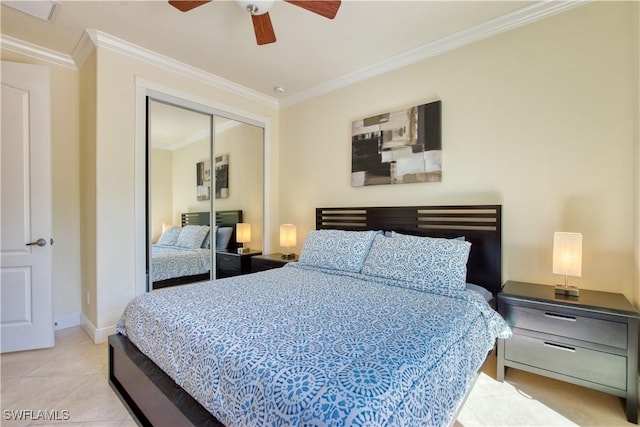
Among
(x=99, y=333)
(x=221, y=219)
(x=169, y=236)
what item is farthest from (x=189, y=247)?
(x=99, y=333)

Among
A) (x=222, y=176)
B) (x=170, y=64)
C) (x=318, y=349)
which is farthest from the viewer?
(x=222, y=176)

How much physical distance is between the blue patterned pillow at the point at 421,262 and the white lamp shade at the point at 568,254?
A: 0.54 metres

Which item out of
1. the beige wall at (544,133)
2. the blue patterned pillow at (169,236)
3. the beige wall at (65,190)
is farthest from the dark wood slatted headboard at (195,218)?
the beige wall at (544,133)

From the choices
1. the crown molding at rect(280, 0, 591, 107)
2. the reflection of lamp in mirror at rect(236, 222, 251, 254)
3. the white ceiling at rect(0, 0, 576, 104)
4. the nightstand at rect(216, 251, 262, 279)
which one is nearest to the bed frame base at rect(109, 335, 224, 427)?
the nightstand at rect(216, 251, 262, 279)

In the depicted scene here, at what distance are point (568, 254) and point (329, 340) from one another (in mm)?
1787

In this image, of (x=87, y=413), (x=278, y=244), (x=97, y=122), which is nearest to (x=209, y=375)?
(x=87, y=413)

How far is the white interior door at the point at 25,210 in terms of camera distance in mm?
2479

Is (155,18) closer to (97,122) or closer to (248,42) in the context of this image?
(248,42)

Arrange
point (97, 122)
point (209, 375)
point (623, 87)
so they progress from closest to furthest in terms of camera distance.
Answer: point (209, 375), point (623, 87), point (97, 122)

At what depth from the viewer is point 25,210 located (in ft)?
8.39

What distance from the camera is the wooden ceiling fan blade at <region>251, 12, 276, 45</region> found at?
2.06 meters

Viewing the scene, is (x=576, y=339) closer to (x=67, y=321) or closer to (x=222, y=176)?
(x=222, y=176)

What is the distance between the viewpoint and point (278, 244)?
421cm

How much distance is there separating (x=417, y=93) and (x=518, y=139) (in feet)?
3.38
